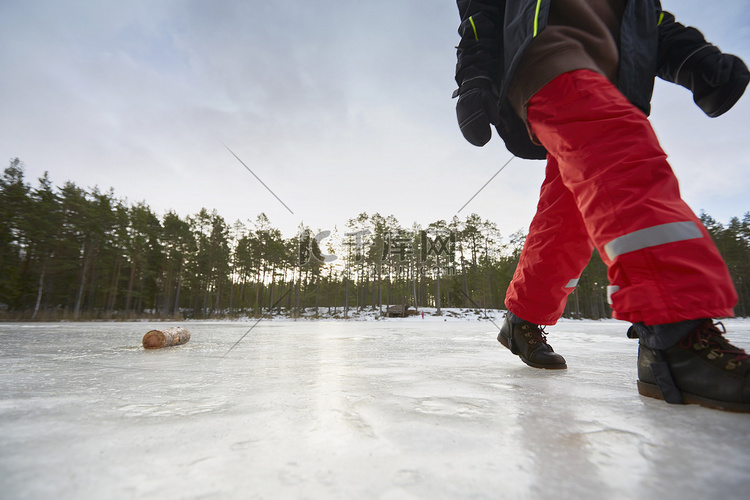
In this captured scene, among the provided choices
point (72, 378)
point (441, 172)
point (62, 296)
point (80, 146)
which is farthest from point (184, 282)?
point (72, 378)

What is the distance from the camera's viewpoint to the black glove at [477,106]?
135 centimetres

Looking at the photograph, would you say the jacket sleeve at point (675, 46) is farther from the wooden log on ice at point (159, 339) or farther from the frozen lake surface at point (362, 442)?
the wooden log on ice at point (159, 339)

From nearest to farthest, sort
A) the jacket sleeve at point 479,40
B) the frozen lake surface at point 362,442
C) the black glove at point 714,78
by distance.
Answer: the frozen lake surface at point 362,442, the black glove at point 714,78, the jacket sleeve at point 479,40

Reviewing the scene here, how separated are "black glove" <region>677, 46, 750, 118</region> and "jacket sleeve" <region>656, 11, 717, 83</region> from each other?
22 mm

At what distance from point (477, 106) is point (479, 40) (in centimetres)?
30

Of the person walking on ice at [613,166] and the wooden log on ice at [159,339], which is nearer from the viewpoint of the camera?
the person walking on ice at [613,166]

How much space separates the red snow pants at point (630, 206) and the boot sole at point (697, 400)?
0.61 feet

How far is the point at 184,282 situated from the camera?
118 feet

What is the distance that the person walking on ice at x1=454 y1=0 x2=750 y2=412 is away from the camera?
74 cm

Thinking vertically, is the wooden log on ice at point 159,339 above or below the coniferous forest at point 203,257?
below

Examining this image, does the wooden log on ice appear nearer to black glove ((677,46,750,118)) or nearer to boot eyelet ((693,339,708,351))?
boot eyelet ((693,339,708,351))

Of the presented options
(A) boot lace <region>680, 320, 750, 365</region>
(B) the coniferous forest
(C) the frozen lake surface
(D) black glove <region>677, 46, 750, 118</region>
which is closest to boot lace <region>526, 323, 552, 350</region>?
(C) the frozen lake surface

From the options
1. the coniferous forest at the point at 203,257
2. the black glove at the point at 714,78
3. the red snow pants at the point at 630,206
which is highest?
the coniferous forest at the point at 203,257

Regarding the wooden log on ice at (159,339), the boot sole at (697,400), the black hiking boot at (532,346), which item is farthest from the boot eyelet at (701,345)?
the wooden log on ice at (159,339)
